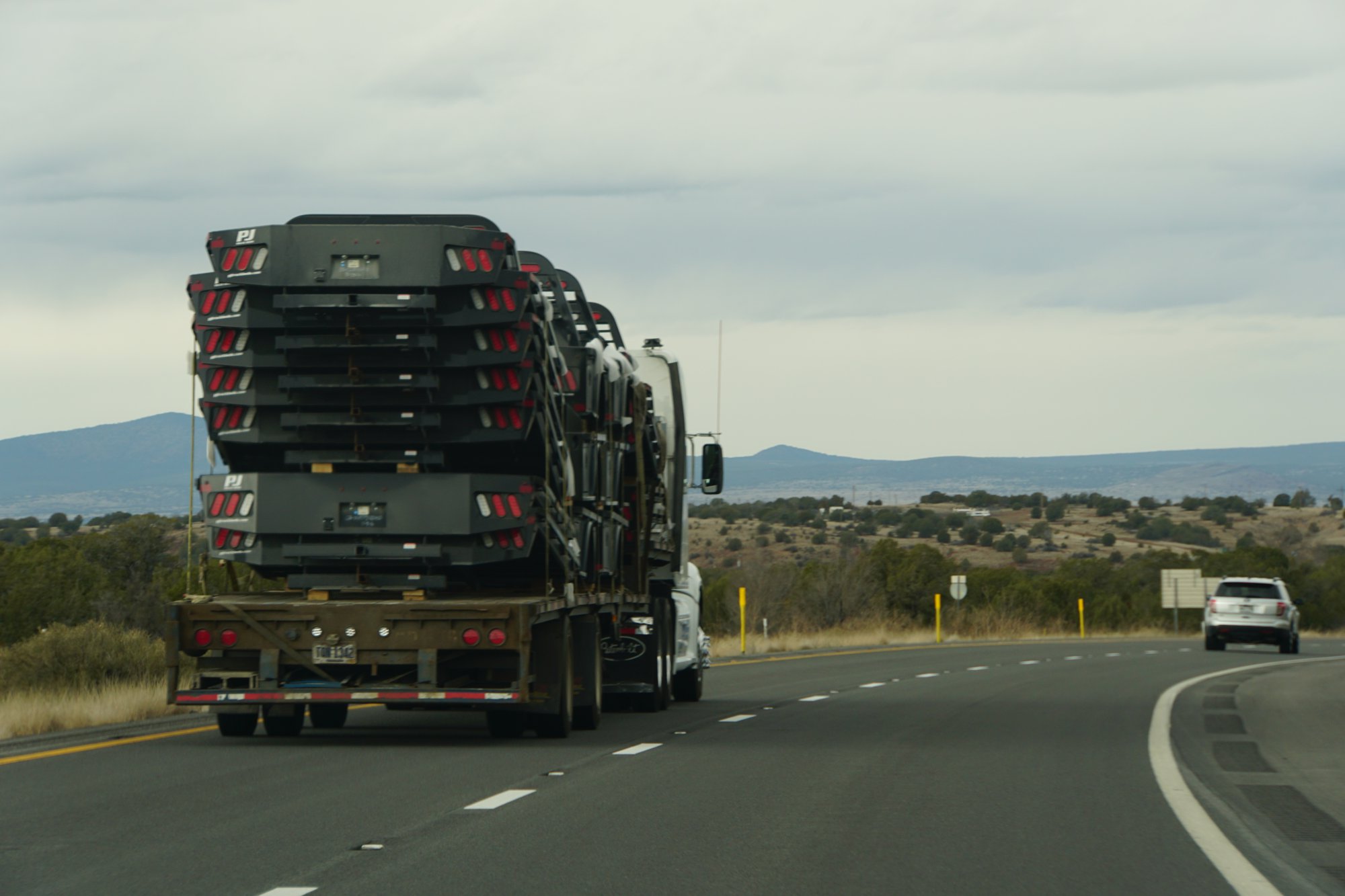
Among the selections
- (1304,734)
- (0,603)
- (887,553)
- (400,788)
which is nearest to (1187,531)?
(887,553)

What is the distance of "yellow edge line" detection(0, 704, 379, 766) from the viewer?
14070mm

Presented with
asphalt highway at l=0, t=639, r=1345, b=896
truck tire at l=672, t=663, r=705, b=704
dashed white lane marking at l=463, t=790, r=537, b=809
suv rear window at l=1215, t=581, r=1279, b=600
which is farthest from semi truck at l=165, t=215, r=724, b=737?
suv rear window at l=1215, t=581, r=1279, b=600

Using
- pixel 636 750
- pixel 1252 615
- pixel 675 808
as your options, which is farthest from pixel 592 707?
pixel 1252 615

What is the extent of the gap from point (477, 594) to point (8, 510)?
528 ft

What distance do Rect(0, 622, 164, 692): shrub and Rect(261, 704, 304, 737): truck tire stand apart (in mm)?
5322

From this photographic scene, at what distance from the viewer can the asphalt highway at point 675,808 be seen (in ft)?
29.0

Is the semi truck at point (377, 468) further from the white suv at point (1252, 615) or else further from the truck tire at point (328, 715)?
the white suv at point (1252, 615)

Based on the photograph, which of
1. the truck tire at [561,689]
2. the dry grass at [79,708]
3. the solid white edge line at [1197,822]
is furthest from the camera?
the dry grass at [79,708]

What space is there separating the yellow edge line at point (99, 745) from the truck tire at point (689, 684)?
21.9ft

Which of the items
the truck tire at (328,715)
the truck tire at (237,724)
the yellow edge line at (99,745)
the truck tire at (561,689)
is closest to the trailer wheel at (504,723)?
the truck tire at (561,689)

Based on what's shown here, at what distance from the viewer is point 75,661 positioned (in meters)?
21.5

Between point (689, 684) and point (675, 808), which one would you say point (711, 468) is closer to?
point (689, 684)

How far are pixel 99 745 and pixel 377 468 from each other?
10.3 feet

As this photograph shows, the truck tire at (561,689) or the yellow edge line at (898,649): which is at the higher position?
the truck tire at (561,689)
